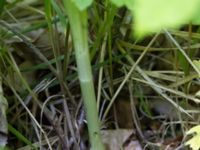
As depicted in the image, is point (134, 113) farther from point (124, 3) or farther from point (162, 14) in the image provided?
point (162, 14)

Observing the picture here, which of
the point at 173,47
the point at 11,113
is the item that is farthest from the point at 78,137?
the point at 173,47

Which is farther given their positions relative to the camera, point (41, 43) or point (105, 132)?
point (41, 43)

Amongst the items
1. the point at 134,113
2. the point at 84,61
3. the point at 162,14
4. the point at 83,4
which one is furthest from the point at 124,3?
the point at 134,113

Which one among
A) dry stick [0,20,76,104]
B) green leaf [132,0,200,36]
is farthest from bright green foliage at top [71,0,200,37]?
dry stick [0,20,76,104]

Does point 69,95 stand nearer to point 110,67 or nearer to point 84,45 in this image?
point 110,67

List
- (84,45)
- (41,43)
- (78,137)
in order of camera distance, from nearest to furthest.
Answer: (84,45)
(78,137)
(41,43)
